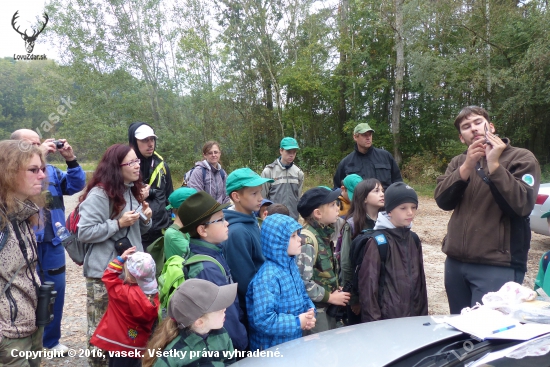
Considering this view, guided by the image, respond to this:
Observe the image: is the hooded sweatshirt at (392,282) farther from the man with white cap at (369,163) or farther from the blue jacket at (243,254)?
the man with white cap at (369,163)

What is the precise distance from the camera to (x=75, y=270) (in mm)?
7031

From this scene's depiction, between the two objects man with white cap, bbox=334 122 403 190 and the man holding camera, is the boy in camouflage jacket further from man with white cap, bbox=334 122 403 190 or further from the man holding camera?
the man holding camera

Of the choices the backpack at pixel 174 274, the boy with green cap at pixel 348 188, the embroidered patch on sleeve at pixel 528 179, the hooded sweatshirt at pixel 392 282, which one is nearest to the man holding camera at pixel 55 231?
the backpack at pixel 174 274

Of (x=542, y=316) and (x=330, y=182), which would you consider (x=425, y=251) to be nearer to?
(x=542, y=316)

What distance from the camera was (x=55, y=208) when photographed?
3717mm

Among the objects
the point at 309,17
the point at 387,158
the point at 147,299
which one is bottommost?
the point at 147,299

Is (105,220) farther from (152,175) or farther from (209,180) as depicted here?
(209,180)

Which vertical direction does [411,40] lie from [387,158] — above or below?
above

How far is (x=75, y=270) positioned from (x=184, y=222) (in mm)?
5437

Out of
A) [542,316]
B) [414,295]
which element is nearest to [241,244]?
[414,295]

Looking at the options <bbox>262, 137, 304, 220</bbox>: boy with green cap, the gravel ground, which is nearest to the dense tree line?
the gravel ground

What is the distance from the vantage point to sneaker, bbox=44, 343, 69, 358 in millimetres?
3744

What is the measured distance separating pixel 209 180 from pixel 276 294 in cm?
365

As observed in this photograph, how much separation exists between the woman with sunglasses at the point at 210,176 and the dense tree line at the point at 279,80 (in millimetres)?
13894
